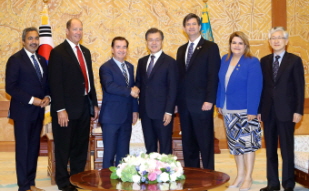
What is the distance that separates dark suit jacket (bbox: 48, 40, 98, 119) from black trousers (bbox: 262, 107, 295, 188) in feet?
6.37

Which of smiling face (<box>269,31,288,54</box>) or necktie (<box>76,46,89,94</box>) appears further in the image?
necktie (<box>76,46,89,94</box>)

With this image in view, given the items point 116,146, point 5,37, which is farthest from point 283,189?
point 5,37

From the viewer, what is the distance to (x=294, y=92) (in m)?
4.34

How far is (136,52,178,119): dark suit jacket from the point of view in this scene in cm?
441

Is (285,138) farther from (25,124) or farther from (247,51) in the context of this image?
(25,124)

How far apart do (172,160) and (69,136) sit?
1.64 m

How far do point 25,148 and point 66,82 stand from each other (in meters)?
0.77

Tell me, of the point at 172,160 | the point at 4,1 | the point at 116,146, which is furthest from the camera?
the point at 4,1

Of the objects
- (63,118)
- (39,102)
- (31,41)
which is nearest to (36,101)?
(39,102)

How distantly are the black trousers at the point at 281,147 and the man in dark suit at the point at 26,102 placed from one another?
227cm

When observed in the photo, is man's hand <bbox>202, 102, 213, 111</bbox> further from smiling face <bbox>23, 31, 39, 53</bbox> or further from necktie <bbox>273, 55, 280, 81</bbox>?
smiling face <bbox>23, 31, 39, 53</bbox>

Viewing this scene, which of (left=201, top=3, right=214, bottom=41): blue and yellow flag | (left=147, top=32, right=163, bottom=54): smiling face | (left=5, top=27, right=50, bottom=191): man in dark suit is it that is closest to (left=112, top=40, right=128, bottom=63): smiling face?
(left=147, top=32, right=163, bottom=54): smiling face

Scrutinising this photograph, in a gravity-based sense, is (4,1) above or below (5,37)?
above

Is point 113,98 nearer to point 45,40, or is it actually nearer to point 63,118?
point 63,118
